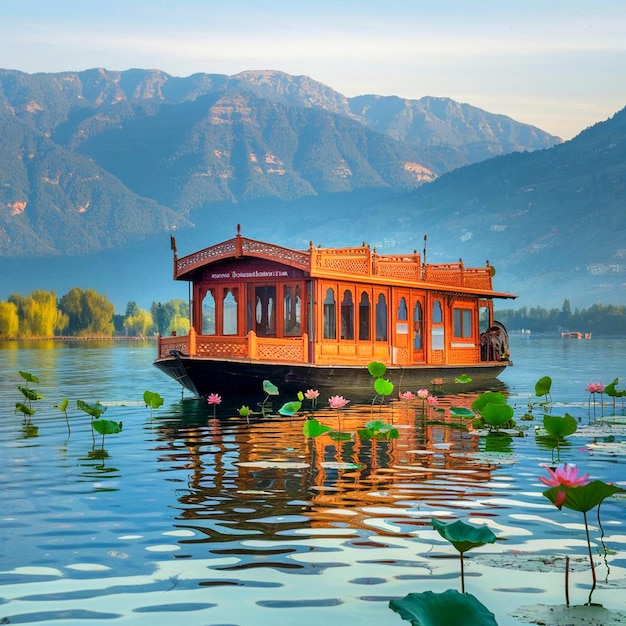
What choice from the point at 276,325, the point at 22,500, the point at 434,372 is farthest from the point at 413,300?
the point at 22,500

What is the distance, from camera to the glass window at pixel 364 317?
27125mm

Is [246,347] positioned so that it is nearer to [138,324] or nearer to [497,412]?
[497,412]

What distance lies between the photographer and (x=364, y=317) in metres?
27.2

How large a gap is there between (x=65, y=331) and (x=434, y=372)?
464 ft

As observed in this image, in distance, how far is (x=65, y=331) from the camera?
165 m

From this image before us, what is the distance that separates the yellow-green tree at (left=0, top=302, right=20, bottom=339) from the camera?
13812 cm

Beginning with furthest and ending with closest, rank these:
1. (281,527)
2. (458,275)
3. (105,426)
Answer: (458,275), (105,426), (281,527)

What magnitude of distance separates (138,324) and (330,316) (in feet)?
529

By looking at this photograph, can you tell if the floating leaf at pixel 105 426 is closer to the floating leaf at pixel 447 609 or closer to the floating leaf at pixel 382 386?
the floating leaf at pixel 382 386

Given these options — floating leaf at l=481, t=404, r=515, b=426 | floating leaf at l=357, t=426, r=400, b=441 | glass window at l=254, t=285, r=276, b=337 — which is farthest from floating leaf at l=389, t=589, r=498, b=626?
glass window at l=254, t=285, r=276, b=337

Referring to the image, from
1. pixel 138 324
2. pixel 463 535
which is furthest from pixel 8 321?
pixel 463 535

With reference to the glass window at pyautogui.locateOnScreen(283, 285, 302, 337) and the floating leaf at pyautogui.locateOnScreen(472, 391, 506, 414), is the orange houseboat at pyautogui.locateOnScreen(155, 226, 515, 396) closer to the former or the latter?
the glass window at pyautogui.locateOnScreen(283, 285, 302, 337)

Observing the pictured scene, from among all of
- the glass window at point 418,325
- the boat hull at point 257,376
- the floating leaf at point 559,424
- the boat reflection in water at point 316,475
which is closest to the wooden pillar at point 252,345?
the boat hull at point 257,376

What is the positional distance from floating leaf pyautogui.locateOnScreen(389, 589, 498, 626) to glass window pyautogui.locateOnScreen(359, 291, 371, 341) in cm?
2156
